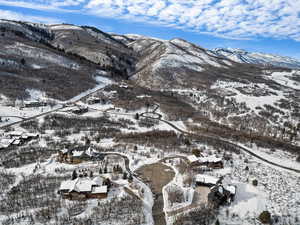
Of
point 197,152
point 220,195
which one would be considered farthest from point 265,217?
point 197,152

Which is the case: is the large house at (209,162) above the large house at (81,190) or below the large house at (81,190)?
above

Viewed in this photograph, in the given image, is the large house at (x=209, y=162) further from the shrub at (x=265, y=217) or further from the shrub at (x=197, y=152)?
the shrub at (x=265, y=217)

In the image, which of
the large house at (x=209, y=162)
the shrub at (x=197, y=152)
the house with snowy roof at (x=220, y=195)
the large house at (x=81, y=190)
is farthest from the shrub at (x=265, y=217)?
Answer: the large house at (x=81, y=190)

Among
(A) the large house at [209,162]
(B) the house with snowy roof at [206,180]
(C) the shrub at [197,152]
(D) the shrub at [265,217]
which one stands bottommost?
(D) the shrub at [265,217]

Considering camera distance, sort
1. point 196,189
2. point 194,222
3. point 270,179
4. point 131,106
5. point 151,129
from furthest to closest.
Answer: point 131,106
point 151,129
point 270,179
point 196,189
point 194,222

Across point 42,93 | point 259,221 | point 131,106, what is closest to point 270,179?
point 259,221

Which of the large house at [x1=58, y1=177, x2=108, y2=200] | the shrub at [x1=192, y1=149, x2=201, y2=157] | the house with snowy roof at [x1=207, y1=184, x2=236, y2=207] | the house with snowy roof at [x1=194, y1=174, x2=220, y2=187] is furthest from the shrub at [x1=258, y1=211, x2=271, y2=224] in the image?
the large house at [x1=58, y1=177, x2=108, y2=200]

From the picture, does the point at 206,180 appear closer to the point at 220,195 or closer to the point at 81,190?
the point at 220,195

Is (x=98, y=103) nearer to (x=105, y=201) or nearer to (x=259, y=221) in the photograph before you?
(x=105, y=201)
